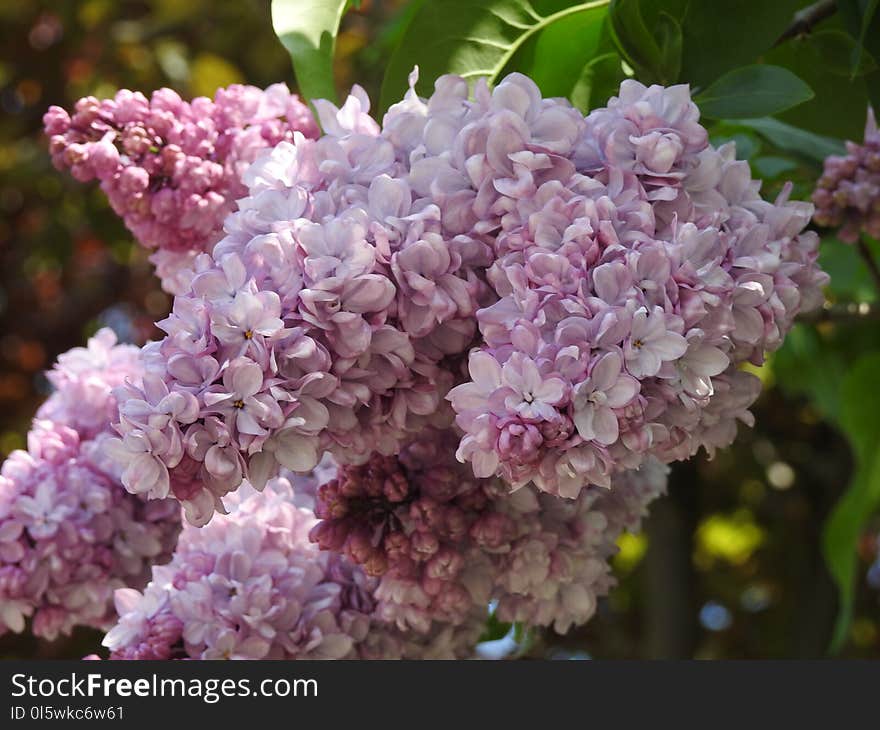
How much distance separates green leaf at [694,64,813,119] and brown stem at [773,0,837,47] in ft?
0.47

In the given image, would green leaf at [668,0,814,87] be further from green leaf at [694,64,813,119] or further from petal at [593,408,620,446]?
petal at [593,408,620,446]

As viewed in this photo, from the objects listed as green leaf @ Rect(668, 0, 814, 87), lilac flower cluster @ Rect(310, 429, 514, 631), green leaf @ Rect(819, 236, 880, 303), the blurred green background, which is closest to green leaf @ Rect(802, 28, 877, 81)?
green leaf @ Rect(668, 0, 814, 87)

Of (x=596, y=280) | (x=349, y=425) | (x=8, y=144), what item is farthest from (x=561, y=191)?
(x=8, y=144)

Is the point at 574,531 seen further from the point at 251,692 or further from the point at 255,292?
the point at 255,292

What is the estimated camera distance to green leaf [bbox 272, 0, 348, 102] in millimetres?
986

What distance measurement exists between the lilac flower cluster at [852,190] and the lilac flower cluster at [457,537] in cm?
28

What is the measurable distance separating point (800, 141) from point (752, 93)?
289mm

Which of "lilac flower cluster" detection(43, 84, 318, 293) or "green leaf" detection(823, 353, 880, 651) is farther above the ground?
"lilac flower cluster" detection(43, 84, 318, 293)

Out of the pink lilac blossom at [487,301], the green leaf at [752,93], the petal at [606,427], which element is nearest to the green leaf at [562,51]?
the green leaf at [752,93]

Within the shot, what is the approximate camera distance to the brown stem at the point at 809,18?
1099 mm

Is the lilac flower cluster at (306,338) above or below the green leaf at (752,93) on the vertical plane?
below

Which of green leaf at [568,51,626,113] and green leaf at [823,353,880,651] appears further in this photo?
green leaf at [823,353,880,651]

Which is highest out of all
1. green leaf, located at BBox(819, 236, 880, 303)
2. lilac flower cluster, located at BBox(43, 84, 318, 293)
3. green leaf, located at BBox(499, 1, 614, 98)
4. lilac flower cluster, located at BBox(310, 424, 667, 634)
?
green leaf, located at BBox(499, 1, 614, 98)

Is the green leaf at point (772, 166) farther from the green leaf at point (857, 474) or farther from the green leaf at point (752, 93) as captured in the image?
the green leaf at point (857, 474)
